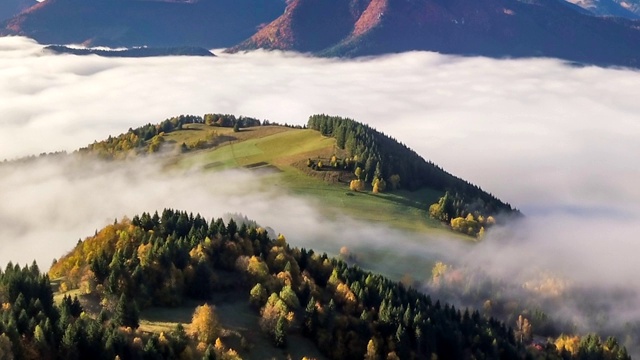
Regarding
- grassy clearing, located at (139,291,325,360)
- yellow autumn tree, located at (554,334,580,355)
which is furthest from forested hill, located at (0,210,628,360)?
yellow autumn tree, located at (554,334,580,355)

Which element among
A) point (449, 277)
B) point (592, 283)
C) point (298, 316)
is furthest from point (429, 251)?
point (298, 316)

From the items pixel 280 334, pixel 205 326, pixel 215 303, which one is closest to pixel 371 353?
pixel 280 334

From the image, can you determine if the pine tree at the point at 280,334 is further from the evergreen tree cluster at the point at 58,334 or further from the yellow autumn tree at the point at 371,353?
the evergreen tree cluster at the point at 58,334

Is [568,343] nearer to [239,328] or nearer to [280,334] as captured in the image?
[280,334]

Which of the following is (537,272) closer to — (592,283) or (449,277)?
(592,283)

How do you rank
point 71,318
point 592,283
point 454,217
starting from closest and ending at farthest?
point 71,318 → point 592,283 → point 454,217

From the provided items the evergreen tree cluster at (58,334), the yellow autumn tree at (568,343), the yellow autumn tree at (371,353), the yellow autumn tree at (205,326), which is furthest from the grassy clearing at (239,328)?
the yellow autumn tree at (568,343)

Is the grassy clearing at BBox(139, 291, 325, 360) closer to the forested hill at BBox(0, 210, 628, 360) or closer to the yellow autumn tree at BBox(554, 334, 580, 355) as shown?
the forested hill at BBox(0, 210, 628, 360)
